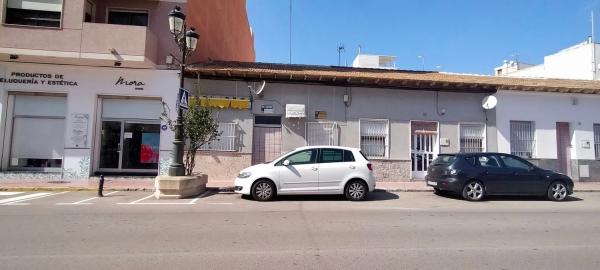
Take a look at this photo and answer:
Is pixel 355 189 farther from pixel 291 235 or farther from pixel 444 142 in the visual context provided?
pixel 444 142

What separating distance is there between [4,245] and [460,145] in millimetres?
15724

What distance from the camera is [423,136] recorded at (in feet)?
52.9

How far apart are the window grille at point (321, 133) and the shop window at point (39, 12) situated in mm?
10559

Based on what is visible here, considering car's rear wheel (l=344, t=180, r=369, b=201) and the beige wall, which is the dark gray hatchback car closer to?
car's rear wheel (l=344, t=180, r=369, b=201)

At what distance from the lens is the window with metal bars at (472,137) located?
1623 cm

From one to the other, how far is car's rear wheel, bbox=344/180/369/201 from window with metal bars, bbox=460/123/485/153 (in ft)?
26.0

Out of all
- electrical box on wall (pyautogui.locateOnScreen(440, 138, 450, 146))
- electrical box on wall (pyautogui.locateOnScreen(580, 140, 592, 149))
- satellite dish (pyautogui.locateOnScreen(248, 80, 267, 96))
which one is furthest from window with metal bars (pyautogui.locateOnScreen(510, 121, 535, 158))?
satellite dish (pyautogui.locateOnScreen(248, 80, 267, 96))

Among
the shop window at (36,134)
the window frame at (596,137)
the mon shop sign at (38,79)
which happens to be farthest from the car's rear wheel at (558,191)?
the shop window at (36,134)

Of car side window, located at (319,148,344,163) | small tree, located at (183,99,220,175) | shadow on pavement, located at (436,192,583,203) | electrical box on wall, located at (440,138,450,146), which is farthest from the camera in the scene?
electrical box on wall, located at (440,138,450,146)

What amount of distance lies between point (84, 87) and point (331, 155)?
34.3 ft

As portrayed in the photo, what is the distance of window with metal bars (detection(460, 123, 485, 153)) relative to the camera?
16234 millimetres

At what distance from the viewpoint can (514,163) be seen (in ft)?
37.2

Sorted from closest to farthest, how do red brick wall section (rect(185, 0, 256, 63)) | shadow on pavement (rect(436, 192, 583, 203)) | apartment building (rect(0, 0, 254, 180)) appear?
shadow on pavement (rect(436, 192, 583, 203))
apartment building (rect(0, 0, 254, 180))
red brick wall section (rect(185, 0, 256, 63))

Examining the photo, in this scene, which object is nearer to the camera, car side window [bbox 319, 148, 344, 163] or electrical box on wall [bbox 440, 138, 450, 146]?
car side window [bbox 319, 148, 344, 163]
